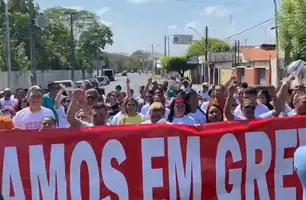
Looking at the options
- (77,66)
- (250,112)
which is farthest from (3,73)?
(77,66)

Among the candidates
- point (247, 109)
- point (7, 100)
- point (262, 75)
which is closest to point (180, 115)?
point (247, 109)

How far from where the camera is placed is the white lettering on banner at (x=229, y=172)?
554cm

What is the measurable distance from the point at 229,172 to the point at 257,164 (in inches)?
11.5

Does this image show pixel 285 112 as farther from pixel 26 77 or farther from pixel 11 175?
pixel 26 77

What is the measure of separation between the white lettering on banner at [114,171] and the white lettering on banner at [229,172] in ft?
2.91

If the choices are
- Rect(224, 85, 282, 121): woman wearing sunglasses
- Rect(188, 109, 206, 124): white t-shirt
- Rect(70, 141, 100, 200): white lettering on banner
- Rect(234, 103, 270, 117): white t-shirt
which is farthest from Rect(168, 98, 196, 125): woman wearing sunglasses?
Rect(70, 141, 100, 200): white lettering on banner

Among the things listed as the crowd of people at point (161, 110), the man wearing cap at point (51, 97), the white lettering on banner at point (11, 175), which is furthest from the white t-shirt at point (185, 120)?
the man wearing cap at point (51, 97)

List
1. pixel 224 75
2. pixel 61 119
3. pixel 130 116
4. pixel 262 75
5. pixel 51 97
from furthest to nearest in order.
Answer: pixel 224 75 → pixel 262 75 → pixel 51 97 → pixel 61 119 → pixel 130 116

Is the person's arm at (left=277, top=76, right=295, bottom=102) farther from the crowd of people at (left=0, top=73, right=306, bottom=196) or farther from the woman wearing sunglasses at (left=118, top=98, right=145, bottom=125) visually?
the woman wearing sunglasses at (left=118, top=98, right=145, bottom=125)

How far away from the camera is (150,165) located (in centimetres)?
549

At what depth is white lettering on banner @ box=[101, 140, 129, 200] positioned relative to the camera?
539cm

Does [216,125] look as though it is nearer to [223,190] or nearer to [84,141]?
[223,190]

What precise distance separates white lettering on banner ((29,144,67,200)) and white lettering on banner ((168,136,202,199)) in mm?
1000

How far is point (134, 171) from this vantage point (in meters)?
5.46
